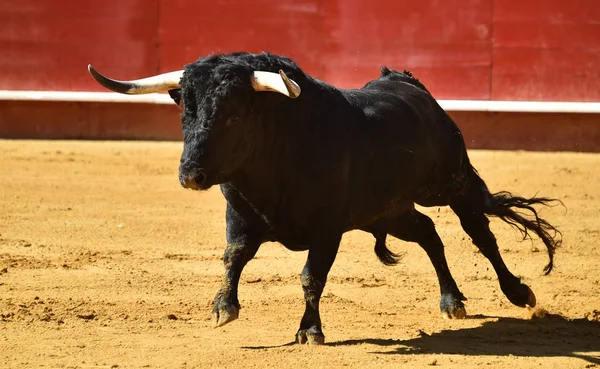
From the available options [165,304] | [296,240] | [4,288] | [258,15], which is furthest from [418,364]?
[258,15]

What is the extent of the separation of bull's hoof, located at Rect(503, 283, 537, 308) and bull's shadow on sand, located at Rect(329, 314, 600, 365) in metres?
0.13

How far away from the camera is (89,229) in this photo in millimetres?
6977

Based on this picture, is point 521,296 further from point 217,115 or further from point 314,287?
point 217,115

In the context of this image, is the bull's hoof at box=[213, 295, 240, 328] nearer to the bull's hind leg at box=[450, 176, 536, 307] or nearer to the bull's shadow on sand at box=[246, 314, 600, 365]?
the bull's shadow on sand at box=[246, 314, 600, 365]

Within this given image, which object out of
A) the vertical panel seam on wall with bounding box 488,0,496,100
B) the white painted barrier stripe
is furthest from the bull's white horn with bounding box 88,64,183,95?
the vertical panel seam on wall with bounding box 488,0,496,100

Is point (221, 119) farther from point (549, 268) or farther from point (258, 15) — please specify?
point (258, 15)

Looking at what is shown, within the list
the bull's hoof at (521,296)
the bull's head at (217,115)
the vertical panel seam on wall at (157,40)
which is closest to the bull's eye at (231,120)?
the bull's head at (217,115)

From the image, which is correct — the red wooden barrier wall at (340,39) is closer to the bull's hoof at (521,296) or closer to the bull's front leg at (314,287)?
the bull's hoof at (521,296)

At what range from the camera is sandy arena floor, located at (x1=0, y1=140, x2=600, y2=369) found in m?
4.22

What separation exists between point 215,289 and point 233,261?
106cm

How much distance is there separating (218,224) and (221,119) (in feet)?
10.7

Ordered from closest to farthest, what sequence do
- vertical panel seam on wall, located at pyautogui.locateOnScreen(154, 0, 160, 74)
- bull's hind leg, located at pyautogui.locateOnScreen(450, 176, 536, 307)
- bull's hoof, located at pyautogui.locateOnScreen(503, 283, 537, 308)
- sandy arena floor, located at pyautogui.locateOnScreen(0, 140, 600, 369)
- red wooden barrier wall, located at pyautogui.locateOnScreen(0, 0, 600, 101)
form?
1. sandy arena floor, located at pyautogui.locateOnScreen(0, 140, 600, 369)
2. bull's hoof, located at pyautogui.locateOnScreen(503, 283, 537, 308)
3. bull's hind leg, located at pyautogui.locateOnScreen(450, 176, 536, 307)
4. red wooden barrier wall, located at pyautogui.locateOnScreen(0, 0, 600, 101)
5. vertical panel seam on wall, located at pyautogui.locateOnScreen(154, 0, 160, 74)

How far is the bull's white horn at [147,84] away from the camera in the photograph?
14.1 ft

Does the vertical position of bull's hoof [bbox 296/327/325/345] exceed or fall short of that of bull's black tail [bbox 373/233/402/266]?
it falls short
